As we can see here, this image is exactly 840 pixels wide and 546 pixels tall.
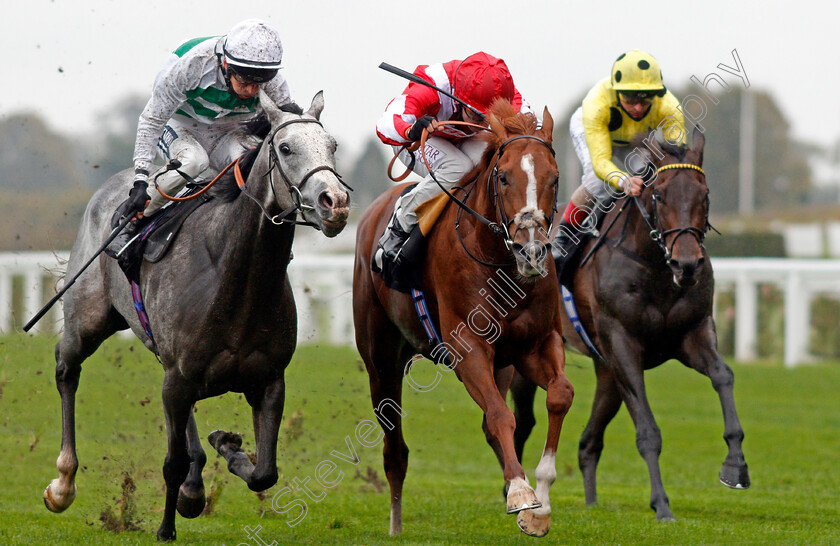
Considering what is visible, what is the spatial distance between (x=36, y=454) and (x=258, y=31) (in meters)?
5.20

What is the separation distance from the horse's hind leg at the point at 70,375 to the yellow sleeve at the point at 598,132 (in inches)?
121

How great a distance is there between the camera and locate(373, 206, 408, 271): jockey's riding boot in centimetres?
557

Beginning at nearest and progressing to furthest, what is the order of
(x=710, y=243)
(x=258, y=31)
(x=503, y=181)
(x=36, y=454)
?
(x=503, y=181) < (x=258, y=31) < (x=36, y=454) < (x=710, y=243)

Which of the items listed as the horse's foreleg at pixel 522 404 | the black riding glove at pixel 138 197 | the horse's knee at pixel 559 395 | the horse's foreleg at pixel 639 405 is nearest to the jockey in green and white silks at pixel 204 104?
the black riding glove at pixel 138 197

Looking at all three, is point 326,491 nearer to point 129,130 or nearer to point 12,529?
point 12,529

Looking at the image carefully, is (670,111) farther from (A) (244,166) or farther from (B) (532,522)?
(B) (532,522)

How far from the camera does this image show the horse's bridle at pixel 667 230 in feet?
19.5

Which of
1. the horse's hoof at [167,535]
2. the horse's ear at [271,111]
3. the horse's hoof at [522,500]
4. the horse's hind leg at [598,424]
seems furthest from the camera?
the horse's hind leg at [598,424]

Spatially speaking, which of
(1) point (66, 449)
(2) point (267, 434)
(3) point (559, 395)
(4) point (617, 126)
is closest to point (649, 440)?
(3) point (559, 395)

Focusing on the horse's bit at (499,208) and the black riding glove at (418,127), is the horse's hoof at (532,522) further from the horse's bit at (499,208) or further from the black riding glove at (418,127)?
the black riding glove at (418,127)

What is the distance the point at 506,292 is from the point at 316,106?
1.21m

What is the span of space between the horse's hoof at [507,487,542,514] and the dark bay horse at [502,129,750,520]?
1699 millimetres

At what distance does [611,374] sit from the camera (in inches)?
284

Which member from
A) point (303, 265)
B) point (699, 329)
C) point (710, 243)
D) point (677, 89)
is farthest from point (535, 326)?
point (677, 89)
